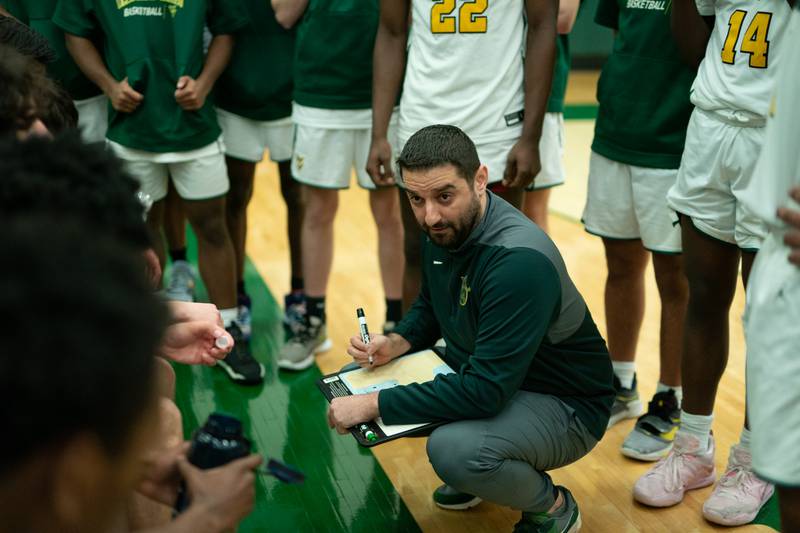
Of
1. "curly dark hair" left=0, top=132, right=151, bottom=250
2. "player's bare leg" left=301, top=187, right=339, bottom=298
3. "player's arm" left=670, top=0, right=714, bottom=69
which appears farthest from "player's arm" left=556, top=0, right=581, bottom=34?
"curly dark hair" left=0, top=132, right=151, bottom=250

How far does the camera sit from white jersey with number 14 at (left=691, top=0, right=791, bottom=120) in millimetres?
2242

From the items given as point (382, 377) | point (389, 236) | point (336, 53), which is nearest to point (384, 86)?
point (336, 53)

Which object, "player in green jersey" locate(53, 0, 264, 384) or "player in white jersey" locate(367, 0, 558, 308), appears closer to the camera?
"player in white jersey" locate(367, 0, 558, 308)

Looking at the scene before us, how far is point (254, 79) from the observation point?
3.74 metres

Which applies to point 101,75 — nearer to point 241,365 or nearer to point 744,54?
point 241,365

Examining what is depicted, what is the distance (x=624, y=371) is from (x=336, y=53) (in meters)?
1.63

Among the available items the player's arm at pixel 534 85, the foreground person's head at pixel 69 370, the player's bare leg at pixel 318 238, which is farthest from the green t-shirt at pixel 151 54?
the foreground person's head at pixel 69 370

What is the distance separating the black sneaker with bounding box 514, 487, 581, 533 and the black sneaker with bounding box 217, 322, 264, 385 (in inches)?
56.1

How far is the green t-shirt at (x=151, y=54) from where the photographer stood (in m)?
3.34

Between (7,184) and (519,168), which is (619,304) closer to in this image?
(519,168)

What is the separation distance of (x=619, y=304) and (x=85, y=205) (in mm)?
2134

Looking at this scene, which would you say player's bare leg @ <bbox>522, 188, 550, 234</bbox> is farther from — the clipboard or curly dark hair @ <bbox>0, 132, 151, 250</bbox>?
curly dark hair @ <bbox>0, 132, 151, 250</bbox>

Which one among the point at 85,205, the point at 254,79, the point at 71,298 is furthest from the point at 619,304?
the point at 71,298

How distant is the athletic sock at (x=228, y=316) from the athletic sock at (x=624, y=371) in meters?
1.55
